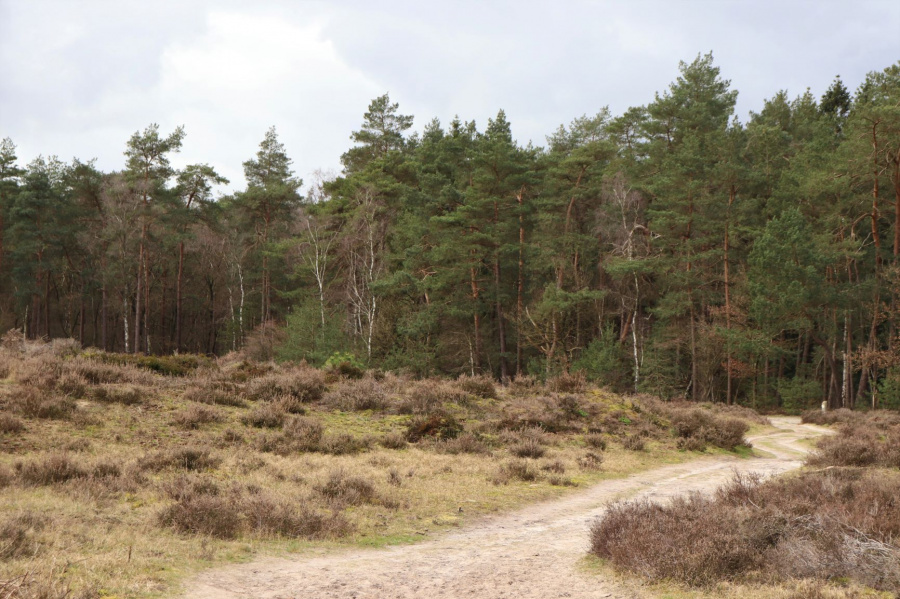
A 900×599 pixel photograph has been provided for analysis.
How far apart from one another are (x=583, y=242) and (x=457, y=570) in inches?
1272

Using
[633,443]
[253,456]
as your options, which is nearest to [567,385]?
[633,443]

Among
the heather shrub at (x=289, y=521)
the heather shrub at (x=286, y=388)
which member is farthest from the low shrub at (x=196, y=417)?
the heather shrub at (x=289, y=521)

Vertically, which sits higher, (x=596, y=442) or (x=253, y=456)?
(x=253, y=456)

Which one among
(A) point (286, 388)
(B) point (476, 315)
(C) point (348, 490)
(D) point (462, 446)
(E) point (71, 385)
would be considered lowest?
(D) point (462, 446)

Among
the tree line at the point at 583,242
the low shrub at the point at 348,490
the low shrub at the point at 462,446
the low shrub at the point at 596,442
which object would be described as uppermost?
the tree line at the point at 583,242

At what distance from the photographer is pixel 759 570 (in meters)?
5.68

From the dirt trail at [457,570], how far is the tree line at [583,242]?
1871 centimetres

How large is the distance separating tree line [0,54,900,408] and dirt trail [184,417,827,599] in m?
18.7

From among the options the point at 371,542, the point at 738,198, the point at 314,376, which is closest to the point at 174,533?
the point at 371,542

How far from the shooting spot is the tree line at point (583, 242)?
30609 mm

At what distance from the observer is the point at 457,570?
21.2ft

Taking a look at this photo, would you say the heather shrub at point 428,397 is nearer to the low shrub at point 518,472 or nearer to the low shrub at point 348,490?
the low shrub at point 518,472

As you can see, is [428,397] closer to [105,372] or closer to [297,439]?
[297,439]

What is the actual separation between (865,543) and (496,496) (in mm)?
5510
